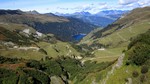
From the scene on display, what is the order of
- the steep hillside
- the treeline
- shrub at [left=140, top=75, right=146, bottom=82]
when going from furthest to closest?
1. the treeline
2. the steep hillside
3. shrub at [left=140, top=75, right=146, bottom=82]

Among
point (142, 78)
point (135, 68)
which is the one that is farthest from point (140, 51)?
point (142, 78)

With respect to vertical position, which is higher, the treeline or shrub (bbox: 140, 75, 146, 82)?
the treeline

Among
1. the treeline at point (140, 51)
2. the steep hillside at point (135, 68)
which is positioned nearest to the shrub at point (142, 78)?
the steep hillside at point (135, 68)

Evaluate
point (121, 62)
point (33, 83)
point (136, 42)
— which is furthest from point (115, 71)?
point (33, 83)

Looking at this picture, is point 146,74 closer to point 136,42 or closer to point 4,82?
point 136,42

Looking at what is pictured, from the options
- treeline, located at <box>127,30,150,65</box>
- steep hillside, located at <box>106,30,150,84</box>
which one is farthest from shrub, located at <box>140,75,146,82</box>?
treeline, located at <box>127,30,150,65</box>

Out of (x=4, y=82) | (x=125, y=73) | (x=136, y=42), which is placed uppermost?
(x=136, y=42)

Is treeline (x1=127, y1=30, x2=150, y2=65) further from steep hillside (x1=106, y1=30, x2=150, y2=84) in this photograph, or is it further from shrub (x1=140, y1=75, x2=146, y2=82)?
shrub (x1=140, y1=75, x2=146, y2=82)

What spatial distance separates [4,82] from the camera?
184 m

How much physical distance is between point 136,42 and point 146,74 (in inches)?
1181

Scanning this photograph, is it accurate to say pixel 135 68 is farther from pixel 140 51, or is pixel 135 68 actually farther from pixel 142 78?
pixel 140 51

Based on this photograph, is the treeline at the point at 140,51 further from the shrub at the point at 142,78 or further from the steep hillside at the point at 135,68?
the shrub at the point at 142,78

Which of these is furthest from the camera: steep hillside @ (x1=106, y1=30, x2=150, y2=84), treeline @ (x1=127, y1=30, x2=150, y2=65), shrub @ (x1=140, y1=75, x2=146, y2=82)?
treeline @ (x1=127, y1=30, x2=150, y2=65)

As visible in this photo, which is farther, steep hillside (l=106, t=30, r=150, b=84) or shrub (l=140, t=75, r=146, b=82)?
steep hillside (l=106, t=30, r=150, b=84)
